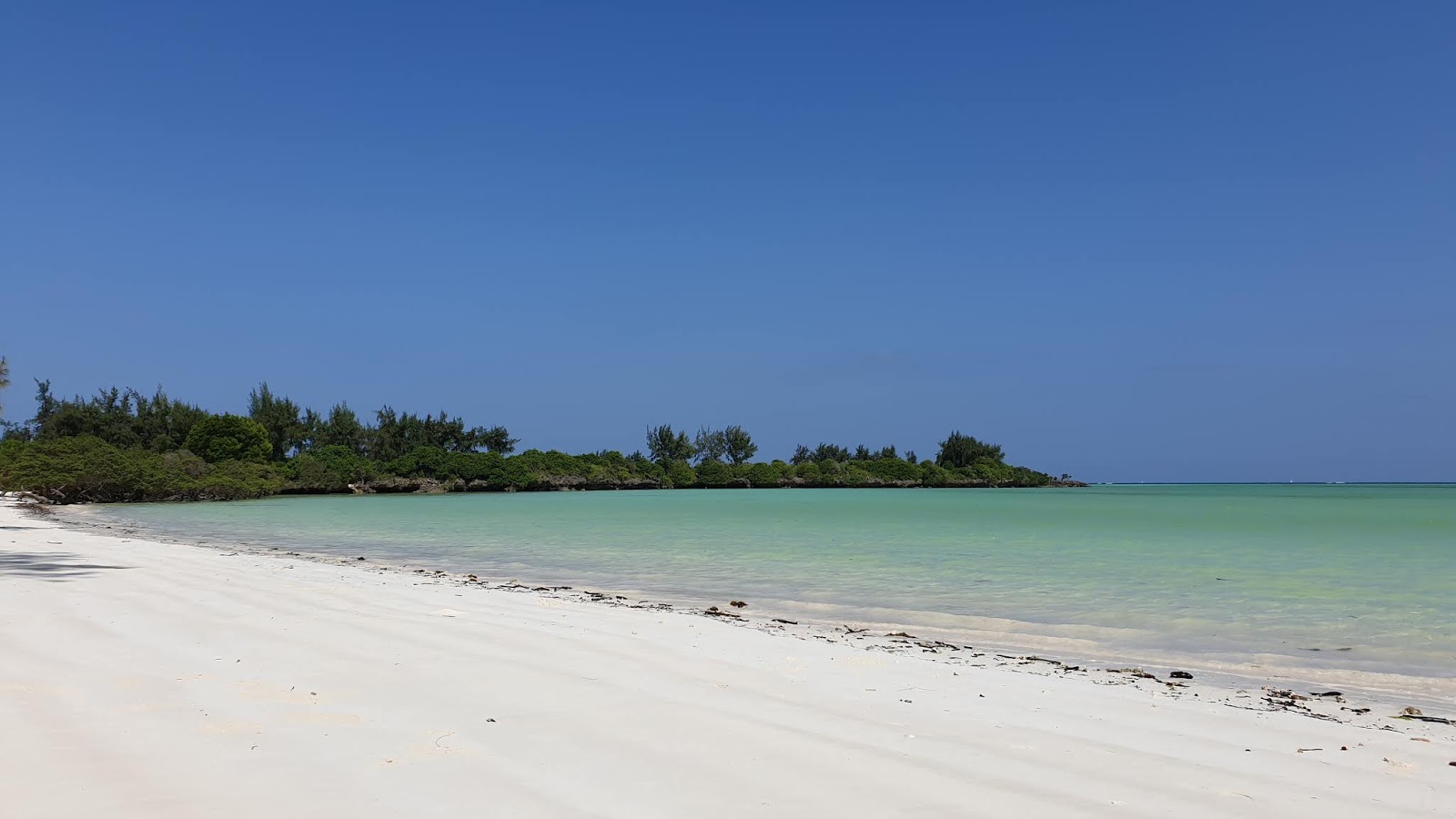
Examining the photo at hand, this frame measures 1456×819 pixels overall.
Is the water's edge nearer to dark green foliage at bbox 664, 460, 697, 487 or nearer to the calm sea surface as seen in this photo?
the calm sea surface

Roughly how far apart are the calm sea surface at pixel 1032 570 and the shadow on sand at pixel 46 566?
402 cm

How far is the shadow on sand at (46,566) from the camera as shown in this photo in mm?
7941

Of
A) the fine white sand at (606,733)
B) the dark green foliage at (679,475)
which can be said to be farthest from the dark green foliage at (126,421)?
the fine white sand at (606,733)

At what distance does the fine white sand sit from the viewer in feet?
8.57

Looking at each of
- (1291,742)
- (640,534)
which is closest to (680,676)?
(1291,742)

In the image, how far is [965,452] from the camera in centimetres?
10125

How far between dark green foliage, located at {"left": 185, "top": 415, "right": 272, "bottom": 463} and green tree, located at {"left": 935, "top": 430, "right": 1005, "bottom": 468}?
70.8m

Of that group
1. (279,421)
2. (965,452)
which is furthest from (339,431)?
(965,452)

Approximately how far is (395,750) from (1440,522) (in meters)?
30.6

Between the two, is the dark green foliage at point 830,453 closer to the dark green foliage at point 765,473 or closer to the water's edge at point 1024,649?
the dark green foliage at point 765,473

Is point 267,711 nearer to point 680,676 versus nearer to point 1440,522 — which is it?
point 680,676

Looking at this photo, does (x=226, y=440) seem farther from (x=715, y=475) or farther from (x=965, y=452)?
(x=965, y=452)

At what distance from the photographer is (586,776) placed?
279cm

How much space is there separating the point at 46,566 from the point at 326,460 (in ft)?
172
